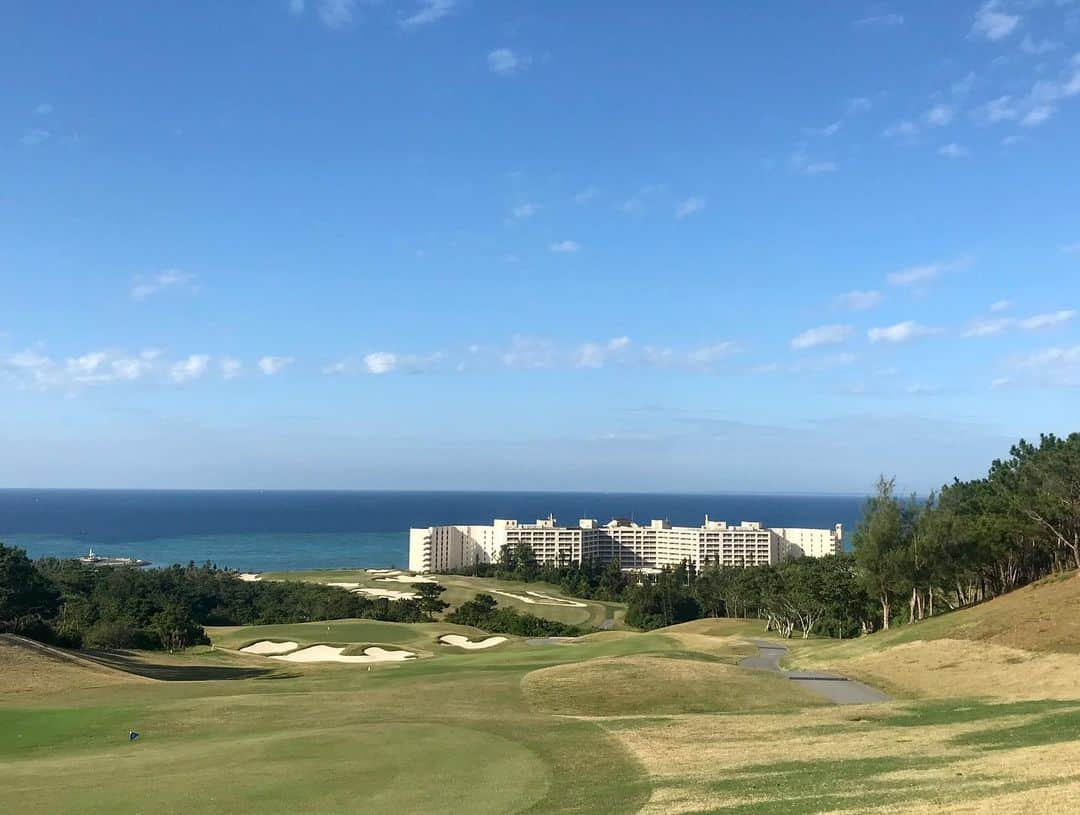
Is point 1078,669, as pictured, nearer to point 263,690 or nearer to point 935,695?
point 935,695

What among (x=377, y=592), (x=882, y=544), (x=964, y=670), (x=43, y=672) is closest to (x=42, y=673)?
(x=43, y=672)

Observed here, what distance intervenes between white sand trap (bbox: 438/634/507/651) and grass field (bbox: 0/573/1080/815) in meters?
26.2

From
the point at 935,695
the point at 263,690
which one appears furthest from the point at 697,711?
the point at 263,690

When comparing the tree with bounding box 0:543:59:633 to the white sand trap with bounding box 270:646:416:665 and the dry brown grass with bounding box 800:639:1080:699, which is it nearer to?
the white sand trap with bounding box 270:646:416:665

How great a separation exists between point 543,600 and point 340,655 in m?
63.5

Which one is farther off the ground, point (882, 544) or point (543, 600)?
point (882, 544)

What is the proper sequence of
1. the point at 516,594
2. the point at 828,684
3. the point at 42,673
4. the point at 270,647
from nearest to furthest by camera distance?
the point at 42,673 < the point at 828,684 < the point at 270,647 < the point at 516,594

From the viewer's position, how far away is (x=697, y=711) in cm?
3172

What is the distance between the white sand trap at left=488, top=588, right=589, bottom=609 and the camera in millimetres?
121562

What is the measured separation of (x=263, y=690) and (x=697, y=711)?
19.6 m

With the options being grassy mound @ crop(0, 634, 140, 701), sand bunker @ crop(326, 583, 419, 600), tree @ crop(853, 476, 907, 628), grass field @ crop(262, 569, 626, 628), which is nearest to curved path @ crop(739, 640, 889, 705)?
tree @ crop(853, 476, 907, 628)

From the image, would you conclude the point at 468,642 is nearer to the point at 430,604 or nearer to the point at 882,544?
the point at 430,604

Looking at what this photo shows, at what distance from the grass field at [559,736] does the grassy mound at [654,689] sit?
0.51 ft

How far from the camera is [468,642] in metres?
74.5
